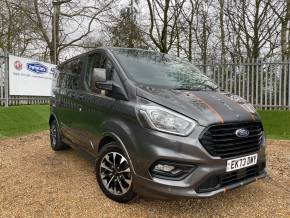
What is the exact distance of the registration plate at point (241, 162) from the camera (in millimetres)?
3030

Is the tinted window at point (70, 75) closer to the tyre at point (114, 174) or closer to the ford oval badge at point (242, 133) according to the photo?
the tyre at point (114, 174)

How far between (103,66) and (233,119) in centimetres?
194

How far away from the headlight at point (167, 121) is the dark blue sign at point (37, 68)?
359 inches

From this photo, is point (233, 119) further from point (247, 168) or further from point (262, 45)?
point (262, 45)

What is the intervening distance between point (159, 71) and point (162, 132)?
134 cm

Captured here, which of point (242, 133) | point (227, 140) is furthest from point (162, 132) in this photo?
point (242, 133)

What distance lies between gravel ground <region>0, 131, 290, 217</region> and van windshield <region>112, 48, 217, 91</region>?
143cm

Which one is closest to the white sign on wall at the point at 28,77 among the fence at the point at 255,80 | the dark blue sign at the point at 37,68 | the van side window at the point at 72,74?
the dark blue sign at the point at 37,68

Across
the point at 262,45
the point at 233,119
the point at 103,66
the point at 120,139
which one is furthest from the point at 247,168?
the point at 262,45

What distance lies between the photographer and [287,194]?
390 centimetres

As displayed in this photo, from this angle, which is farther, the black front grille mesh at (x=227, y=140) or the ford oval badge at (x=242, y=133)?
the ford oval badge at (x=242, y=133)

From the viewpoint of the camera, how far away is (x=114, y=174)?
3523mm

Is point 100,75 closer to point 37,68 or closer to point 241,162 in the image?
point 241,162

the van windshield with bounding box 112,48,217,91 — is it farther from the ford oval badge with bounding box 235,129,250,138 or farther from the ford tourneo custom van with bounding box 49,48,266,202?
the ford oval badge with bounding box 235,129,250,138
